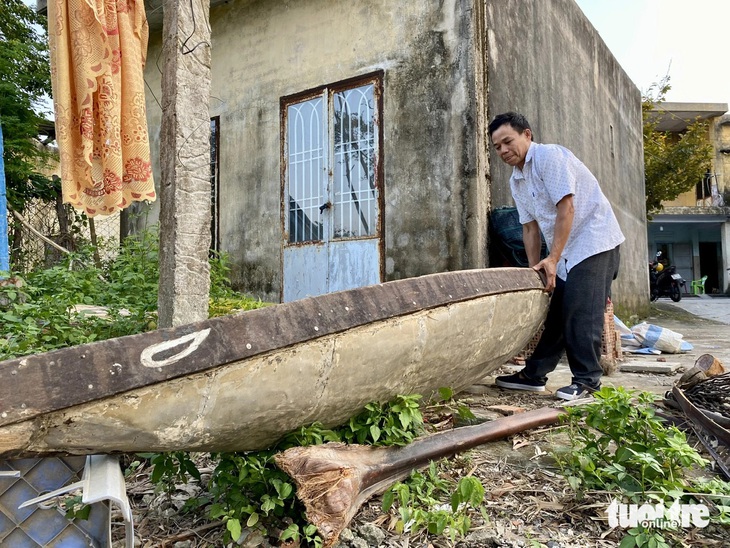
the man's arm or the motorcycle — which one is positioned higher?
the man's arm

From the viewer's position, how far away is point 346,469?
1.54 metres

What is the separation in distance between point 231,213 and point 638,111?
26.8 feet

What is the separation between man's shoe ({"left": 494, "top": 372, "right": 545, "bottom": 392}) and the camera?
3.15m

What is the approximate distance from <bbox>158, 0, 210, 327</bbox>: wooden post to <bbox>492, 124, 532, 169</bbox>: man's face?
1.63m

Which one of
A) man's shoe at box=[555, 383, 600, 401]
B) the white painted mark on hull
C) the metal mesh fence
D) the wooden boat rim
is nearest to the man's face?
man's shoe at box=[555, 383, 600, 401]

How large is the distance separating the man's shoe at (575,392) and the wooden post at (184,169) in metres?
1.91

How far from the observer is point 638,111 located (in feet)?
32.9

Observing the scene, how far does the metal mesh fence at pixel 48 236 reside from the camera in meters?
6.89

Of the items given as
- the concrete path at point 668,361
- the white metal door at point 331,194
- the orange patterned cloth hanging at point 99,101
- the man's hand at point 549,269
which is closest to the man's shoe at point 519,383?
the concrete path at point 668,361

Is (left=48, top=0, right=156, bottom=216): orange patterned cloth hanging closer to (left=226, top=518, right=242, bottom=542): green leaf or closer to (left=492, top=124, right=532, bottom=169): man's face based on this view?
(left=492, top=124, right=532, bottom=169): man's face

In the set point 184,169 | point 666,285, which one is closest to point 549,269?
point 184,169

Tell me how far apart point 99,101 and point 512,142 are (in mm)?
2524

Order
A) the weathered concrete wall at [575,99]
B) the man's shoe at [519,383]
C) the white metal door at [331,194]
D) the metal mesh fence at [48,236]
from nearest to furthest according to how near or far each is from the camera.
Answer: the man's shoe at [519,383]
the weathered concrete wall at [575,99]
the white metal door at [331,194]
the metal mesh fence at [48,236]

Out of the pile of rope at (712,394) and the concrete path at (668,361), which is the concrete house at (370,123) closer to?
the concrete path at (668,361)
